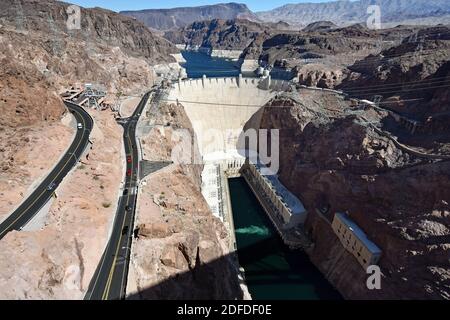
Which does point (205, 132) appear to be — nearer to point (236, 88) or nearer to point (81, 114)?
point (236, 88)

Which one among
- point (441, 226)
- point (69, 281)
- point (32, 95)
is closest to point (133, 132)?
point (32, 95)

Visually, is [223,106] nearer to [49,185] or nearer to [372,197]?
[372,197]

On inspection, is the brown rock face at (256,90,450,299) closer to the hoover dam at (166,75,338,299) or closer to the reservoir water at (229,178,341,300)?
the reservoir water at (229,178,341,300)

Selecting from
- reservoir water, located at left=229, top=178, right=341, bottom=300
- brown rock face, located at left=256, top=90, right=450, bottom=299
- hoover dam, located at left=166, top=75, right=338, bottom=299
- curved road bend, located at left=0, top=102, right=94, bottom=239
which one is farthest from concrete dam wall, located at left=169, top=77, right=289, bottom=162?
curved road bend, located at left=0, top=102, right=94, bottom=239

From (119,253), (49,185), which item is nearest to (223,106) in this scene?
(49,185)

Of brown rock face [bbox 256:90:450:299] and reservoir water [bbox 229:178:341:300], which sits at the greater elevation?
brown rock face [bbox 256:90:450:299]
